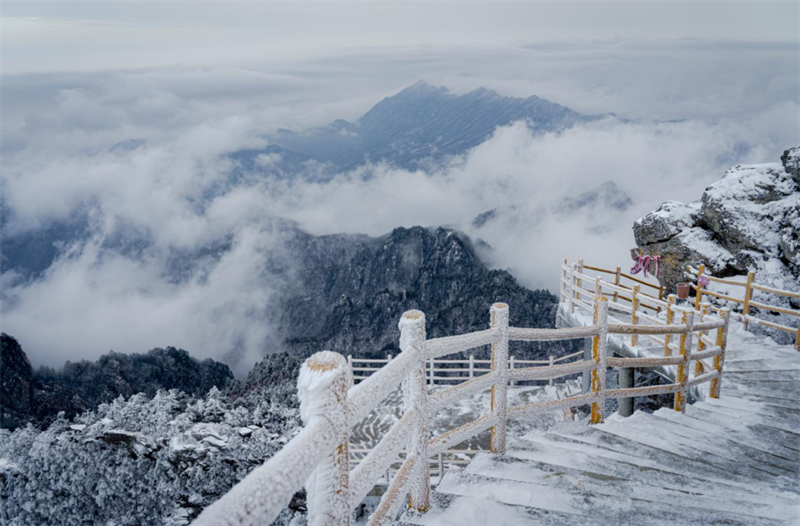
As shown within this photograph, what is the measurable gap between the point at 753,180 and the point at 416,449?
18.5 m

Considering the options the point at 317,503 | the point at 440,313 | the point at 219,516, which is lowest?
the point at 440,313

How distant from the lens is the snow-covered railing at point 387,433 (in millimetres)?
1373

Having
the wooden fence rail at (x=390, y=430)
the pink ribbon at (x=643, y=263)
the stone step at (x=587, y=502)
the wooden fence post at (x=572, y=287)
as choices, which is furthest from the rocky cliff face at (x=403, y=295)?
the stone step at (x=587, y=502)

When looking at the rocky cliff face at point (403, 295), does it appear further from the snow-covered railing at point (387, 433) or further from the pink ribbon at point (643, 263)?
the snow-covered railing at point (387, 433)

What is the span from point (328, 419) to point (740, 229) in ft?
60.0

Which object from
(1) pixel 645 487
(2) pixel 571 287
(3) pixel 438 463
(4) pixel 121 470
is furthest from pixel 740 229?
(4) pixel 121 470

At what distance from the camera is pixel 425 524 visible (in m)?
2.93

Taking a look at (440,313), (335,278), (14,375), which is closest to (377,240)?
(335,278)

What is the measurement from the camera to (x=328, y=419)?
5.60 ft

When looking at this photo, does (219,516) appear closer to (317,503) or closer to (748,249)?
(317,503)

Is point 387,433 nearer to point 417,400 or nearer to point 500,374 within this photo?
point 417,400

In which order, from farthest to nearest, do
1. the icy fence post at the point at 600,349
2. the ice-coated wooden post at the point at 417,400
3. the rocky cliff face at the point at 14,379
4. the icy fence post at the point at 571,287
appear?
the rocky cliff face at the point at 14,379
the icy fence post at the point at 571,287
the icy fence post at the point at 600,349
the ice-coated wooden post at the point at 417,400

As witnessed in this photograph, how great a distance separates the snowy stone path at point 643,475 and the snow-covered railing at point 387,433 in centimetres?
28

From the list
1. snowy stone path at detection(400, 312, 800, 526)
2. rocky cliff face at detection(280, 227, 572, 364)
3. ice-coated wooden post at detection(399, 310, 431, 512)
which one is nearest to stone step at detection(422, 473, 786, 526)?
snowy stone path at detection(400, 312, 800, 526)
